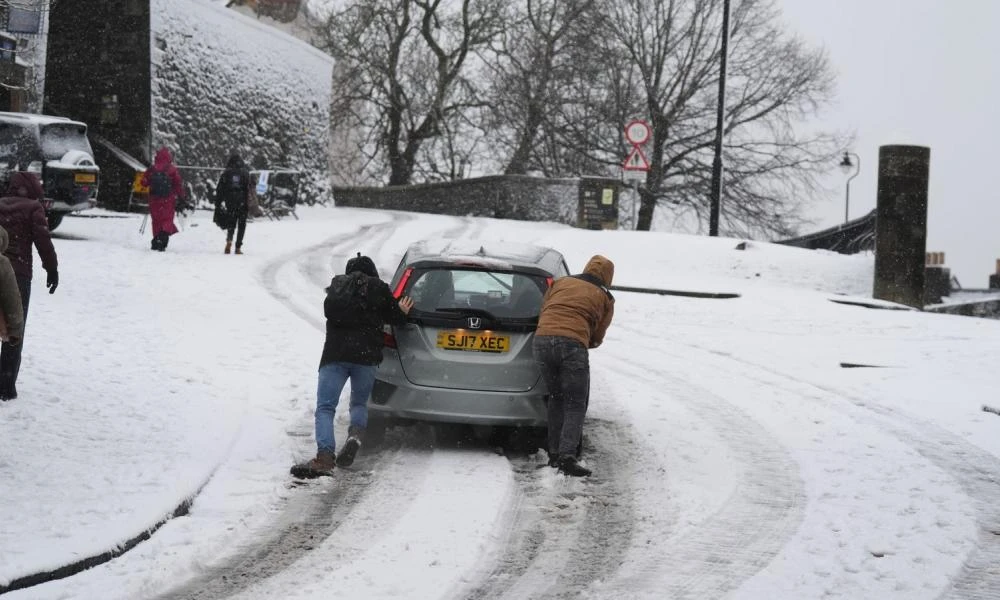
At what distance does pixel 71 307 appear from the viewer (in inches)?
537

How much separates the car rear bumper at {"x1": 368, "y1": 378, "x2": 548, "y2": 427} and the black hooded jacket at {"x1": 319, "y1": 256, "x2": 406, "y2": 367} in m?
0.39

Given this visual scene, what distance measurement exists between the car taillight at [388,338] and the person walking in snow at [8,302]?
96.0 inches

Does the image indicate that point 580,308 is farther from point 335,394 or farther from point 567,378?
point 335,394

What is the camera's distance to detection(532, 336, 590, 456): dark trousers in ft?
26.6

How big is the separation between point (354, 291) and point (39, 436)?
93.9 inches

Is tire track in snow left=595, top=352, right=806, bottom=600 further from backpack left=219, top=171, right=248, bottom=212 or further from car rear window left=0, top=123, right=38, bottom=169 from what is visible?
car rear window left=0, top=123, right=38, bottom=169

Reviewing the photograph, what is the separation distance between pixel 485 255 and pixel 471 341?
79 centimetres

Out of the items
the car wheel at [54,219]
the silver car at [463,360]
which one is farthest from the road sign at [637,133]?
the silver car at [463,360]

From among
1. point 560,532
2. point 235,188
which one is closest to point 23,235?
point 560,532

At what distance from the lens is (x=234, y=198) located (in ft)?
65.8

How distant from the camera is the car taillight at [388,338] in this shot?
28.0 ft

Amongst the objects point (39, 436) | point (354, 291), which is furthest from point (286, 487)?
point (39, 436)

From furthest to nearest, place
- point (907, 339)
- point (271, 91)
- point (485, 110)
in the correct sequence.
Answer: point (485, 110) → point (271, 91) → point (907, 339)

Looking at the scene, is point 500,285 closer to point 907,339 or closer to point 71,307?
point 71,307
